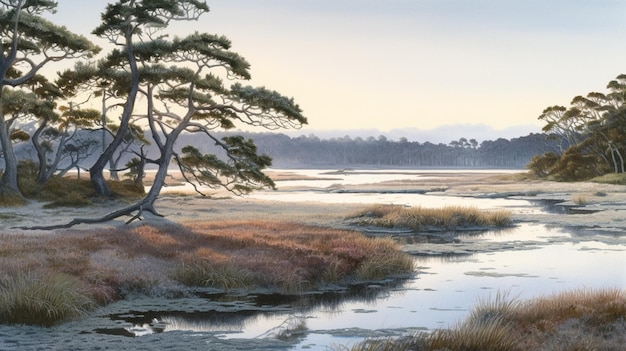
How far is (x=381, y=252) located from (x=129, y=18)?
731 inches

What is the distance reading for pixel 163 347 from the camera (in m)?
11.0

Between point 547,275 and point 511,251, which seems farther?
point 511,251

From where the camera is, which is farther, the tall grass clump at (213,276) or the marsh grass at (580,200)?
the marsh grass at (580,200)

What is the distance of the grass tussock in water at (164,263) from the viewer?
1374 centimetres

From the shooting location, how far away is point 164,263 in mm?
18547

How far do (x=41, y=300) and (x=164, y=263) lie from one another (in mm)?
5879

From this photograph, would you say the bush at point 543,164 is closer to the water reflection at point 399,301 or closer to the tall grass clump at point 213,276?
the water reflection at point 399,301

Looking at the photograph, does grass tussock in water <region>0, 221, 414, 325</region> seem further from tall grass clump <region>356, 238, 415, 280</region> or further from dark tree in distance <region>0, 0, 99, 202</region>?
dark tree in distance <region>0, 0, 99, 202</region>

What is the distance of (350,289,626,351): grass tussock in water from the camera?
10234 mm

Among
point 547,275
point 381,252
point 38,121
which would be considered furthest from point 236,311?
point 38,121

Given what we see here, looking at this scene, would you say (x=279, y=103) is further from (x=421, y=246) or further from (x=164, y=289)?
(x=164, y=289)

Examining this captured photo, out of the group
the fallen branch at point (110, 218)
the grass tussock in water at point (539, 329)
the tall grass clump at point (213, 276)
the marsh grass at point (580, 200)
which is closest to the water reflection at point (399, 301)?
the tall grass clump at point (213, 276)

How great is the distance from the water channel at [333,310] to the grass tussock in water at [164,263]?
2.05 feet

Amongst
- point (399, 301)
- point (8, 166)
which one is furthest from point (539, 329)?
point (8, 166)
